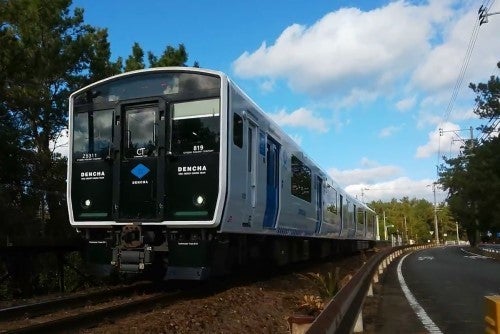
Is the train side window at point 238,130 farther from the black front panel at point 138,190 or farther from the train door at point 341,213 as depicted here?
the train door at point 341,213

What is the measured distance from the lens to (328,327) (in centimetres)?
413

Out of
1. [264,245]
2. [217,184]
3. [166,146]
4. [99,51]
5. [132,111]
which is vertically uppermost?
[99,51]

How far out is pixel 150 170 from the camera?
31.3ft

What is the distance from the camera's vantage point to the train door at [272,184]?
11656 millimetres

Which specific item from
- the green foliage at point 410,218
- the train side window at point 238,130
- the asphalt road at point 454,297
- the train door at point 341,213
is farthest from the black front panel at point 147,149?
the green foliage at point 410,218

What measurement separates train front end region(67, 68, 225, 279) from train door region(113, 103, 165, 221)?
0.02 m

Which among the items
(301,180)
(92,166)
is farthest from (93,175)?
(301,180)

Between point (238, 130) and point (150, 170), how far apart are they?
66.8 inches

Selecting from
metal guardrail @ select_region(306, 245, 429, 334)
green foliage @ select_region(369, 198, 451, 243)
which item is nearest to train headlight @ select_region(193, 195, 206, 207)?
metal guardrail @ select_region(306, 245, 429, 334)

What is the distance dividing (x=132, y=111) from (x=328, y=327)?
6712 mm

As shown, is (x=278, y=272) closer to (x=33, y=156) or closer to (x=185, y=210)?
(x=185, y=210)

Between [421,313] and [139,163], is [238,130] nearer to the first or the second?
[139,163]

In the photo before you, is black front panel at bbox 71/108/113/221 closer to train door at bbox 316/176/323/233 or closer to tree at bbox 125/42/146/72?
train door at bbox 316/176/323/233

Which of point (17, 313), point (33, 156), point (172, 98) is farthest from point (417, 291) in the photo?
point (33, 156)
